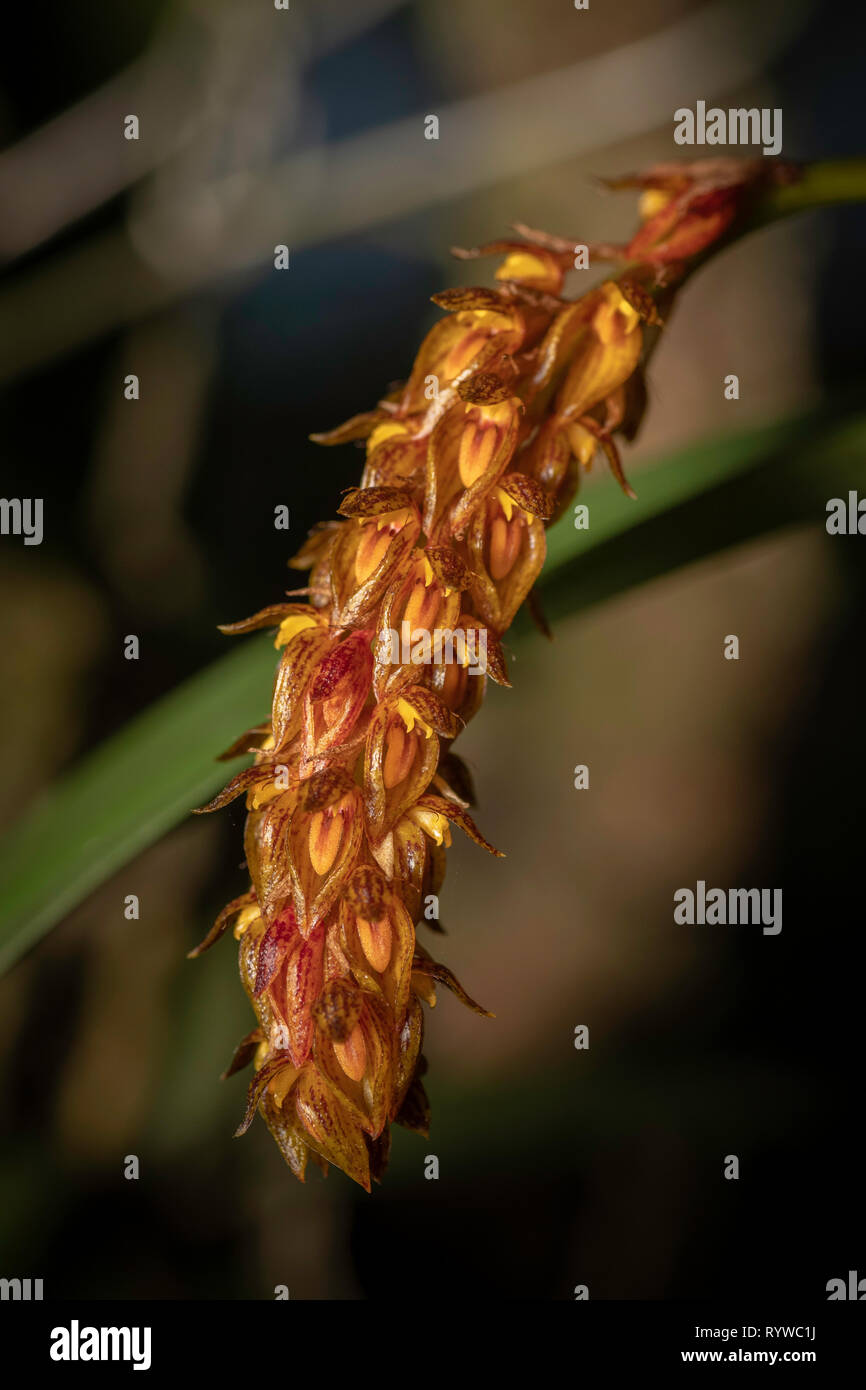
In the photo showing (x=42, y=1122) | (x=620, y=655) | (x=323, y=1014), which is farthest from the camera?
(x=620, y=655)

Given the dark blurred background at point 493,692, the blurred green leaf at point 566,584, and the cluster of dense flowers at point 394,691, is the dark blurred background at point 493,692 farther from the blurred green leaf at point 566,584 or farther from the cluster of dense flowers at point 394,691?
the cluster of dense flowers at point 394,691

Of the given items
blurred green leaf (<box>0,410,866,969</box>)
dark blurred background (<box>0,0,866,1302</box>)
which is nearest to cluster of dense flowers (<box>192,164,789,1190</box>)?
blurred green leaf (<box>0,410,866,969</box>)

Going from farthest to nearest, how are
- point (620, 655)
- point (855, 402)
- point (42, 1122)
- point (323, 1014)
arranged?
1. point (620, 655)
2. point (42, 1122)
3. point (855, 402)
4. point (323, 1014)

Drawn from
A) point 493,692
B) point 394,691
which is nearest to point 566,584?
point 394,691

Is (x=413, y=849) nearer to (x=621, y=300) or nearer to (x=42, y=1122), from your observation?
(x=621, y=300)

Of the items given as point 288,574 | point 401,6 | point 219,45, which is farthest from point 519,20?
point 288,574
